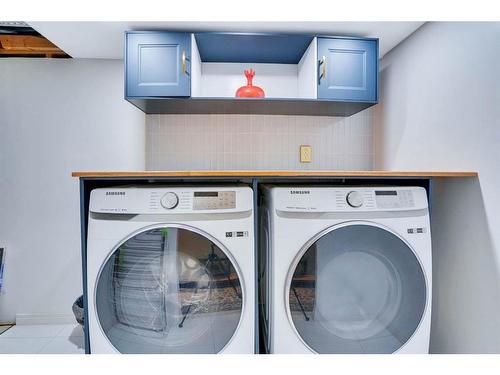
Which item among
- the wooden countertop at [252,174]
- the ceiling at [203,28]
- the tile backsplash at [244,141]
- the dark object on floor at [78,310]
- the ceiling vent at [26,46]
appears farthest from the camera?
the tile backsplash at [244,141]

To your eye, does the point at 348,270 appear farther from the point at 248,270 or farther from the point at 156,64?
the point at 156,64

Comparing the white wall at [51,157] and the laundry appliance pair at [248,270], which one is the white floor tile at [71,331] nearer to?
the white wall at [51,157]

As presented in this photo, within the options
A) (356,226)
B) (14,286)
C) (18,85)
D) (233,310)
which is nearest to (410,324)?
(356,226)

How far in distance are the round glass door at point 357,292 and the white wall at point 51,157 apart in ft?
→ 4.96

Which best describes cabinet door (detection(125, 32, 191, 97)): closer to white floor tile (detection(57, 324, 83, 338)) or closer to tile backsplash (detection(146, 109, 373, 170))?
tile backsplash (detection(146, 109, 373, 170))

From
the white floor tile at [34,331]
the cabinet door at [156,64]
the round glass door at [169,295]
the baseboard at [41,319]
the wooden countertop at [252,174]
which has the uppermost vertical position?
the cabinet door at [156,64]

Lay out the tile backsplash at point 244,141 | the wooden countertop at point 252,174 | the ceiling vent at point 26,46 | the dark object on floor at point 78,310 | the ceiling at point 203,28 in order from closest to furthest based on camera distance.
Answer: the wooden countertop at point 252,174
the ceiling at point 203,28
the dark object on floor at point 78,310
the ceiling vent at point 26,46
the tile backsplash at point 244,141

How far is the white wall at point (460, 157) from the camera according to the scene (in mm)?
1286

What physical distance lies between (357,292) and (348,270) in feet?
0.37

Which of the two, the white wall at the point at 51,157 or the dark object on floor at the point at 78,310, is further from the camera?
the white wall at the point at 51,157

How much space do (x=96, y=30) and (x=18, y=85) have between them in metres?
0.86

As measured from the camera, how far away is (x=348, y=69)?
5.89 feet

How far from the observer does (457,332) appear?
57.7 inches

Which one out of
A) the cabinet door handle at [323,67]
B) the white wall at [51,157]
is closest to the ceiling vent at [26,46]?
the white wall at [51,157]
